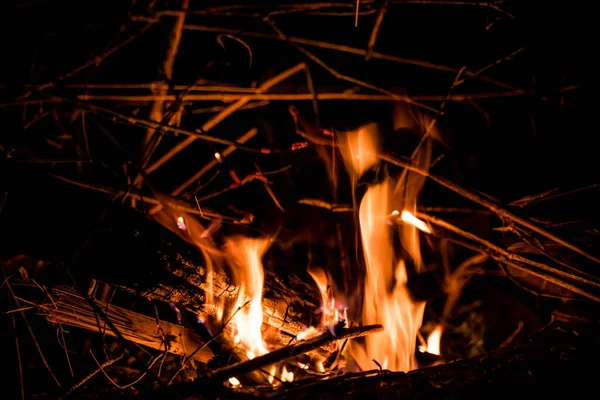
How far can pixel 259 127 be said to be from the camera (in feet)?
15.3

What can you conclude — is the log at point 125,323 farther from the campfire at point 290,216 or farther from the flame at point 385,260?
the flame at point 385,260

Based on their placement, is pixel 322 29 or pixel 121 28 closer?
pixel 121 28

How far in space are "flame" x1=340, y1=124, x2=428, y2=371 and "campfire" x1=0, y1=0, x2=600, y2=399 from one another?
2 cm

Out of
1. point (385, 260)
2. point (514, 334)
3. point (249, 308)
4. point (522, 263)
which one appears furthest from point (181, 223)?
point (514, 334)

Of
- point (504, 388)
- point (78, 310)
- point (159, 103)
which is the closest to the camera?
point (504, 388)

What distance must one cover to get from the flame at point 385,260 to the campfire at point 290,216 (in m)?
0.02

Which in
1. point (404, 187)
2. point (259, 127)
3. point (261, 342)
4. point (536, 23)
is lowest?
point (261, 342)

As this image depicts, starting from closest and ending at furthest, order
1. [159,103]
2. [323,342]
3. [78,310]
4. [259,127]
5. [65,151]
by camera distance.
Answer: [323,342] < [78,310] < [159,103] < [65,151] < [259,127]

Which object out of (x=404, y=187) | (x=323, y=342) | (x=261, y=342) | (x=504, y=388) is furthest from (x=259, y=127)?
(x=504, y=388)

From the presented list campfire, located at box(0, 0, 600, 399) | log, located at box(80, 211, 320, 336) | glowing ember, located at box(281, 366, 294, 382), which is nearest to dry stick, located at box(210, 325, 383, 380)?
campfire, located at box(0, 0, 600, 399)

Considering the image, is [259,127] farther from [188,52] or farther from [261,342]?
[261,342]

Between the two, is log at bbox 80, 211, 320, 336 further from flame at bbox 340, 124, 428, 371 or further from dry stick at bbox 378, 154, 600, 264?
dry stick at bbox 378, 154, 600, 264

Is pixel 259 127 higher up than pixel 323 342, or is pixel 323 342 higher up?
pixel 259 127

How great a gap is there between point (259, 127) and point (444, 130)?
2086 mm
